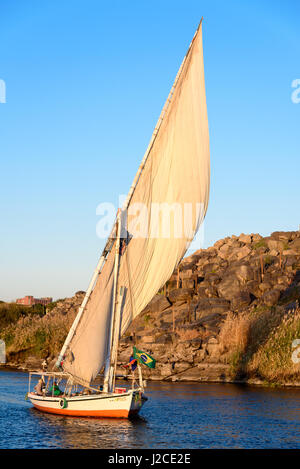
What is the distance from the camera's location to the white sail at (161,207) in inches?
1022

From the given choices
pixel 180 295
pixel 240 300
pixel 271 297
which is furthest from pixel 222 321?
pixel 180 295

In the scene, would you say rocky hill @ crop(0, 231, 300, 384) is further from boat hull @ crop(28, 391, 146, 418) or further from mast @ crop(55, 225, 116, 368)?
mast @ crop(55, 225, 116, 368)

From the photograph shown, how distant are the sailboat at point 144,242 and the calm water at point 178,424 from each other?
1.35 m

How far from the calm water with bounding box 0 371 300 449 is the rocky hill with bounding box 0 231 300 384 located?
4.59 metres

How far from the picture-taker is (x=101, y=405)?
25.1 meters

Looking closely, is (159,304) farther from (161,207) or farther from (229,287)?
(161,207)

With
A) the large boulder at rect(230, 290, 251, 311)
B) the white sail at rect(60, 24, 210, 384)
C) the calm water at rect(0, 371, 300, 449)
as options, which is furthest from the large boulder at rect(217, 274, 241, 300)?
the white sail at rect(60, 24, 210, 384)

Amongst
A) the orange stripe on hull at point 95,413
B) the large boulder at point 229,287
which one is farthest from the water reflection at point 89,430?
the large boulder at point 229,287

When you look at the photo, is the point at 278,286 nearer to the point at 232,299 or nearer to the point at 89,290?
the point at 232,299

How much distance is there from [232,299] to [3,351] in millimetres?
22156

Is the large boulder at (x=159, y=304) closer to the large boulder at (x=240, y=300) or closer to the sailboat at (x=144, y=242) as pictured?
the large boulder at (x=240, y=300)

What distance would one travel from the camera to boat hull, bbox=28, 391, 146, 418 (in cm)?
2502

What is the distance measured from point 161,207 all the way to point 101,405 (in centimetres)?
921

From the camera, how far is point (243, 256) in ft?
238
